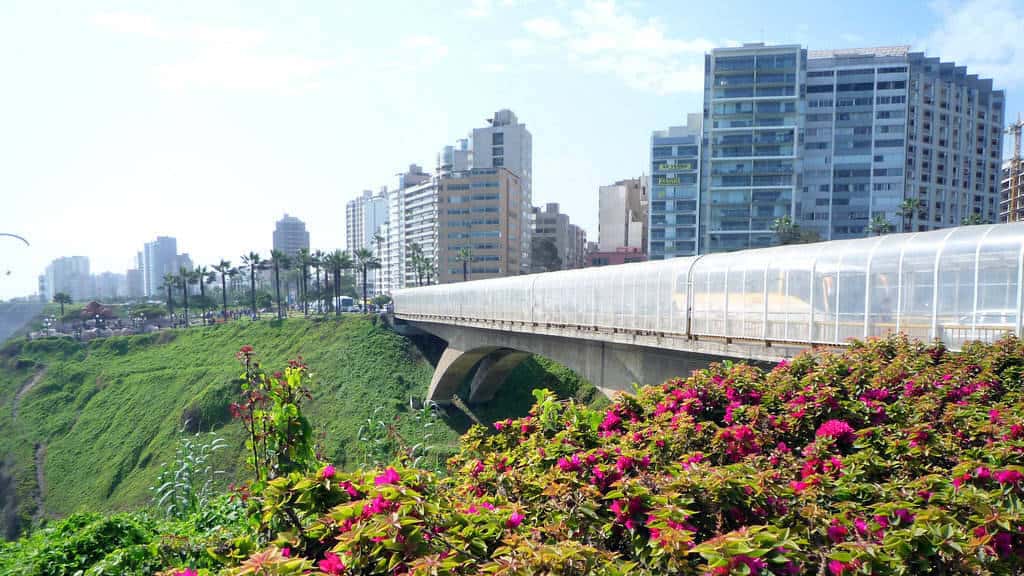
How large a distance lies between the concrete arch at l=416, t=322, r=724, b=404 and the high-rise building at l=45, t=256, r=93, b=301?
138640 mm

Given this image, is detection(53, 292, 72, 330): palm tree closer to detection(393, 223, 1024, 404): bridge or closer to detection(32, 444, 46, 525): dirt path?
detection(32, 444, 46, 525): dirt path

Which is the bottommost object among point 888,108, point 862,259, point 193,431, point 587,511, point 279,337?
point 193,431

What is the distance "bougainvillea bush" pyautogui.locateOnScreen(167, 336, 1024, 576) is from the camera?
3.30m

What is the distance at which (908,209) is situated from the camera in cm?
7656

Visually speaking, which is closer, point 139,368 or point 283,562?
point 283,562

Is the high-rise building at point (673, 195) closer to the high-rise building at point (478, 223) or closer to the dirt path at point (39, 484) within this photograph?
the high-rise building at point (478, 223)

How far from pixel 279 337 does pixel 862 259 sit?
65.3m

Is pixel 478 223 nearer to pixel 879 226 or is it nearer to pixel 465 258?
pixel 465 258

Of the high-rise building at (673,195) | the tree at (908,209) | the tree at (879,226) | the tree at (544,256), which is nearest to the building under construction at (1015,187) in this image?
the tree at (908,209)

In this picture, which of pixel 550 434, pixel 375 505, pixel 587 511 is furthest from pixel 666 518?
pixel 550 434

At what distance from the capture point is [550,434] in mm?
7031

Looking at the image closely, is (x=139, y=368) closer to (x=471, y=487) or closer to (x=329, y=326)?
(x=329, y=326)

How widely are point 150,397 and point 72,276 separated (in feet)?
497

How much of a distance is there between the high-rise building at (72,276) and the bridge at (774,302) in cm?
15903
